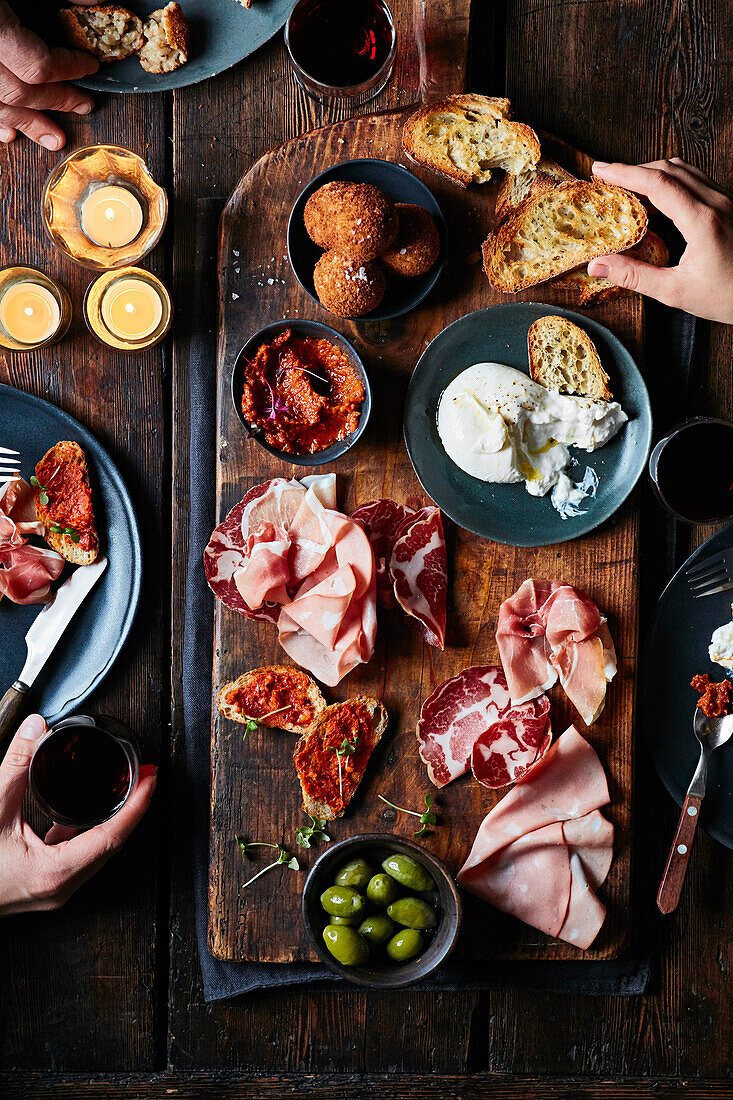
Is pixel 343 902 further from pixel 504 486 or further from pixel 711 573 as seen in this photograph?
pixel 711 573

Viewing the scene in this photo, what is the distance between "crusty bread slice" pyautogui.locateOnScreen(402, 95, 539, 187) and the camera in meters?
1.51

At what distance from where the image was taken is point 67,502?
1600 millimetres

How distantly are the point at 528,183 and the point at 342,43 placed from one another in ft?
1.49

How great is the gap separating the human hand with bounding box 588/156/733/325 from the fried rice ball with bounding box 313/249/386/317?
1.35ft

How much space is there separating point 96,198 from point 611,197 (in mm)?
1035

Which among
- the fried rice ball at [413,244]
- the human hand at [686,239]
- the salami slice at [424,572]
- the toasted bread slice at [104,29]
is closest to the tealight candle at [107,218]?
the toasted bread slice at [104,29]

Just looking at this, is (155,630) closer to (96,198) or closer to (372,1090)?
(96,198)

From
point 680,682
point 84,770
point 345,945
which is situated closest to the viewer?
point 345,945

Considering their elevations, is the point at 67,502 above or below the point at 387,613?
above

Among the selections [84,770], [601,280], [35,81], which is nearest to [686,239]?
[601,280]

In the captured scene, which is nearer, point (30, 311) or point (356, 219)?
point (356, 219)

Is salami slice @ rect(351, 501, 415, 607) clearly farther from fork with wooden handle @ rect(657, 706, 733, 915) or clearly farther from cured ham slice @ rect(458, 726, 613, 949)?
fork with wooden handle @ rect(657, 706, 733, 915)

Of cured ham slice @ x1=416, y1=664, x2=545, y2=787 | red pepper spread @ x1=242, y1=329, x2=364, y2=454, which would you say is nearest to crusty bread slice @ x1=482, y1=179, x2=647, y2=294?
red pepper spread @ x1=242, y1=329, x2=364, y2=454

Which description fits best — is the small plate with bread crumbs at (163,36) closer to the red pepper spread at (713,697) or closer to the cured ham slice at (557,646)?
the cured ham slice at (557,646)
